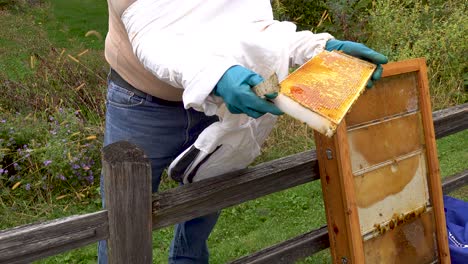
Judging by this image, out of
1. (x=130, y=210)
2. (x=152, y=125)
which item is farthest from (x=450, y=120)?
(x=130, y=210)

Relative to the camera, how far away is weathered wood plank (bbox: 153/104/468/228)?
223 cm

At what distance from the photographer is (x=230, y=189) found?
2.40 metres

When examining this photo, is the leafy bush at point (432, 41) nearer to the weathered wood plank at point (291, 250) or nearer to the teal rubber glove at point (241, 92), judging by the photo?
the weathered wood plank at point (291, 250)

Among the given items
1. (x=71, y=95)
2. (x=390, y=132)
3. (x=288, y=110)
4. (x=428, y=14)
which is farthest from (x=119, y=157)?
(x=428, y=14)

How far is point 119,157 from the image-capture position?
197 cm

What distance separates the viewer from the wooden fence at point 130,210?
1.91 metres

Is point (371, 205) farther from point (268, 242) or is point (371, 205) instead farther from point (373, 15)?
point (373, 15)

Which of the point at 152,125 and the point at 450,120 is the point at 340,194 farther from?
the point at 450,120

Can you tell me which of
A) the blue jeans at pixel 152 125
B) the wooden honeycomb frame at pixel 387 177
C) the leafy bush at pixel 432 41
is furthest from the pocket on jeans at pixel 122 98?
the leafy bush at pixel 432 41

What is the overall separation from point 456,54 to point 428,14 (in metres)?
1.03

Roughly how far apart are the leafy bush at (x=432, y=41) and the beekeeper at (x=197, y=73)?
4605mm

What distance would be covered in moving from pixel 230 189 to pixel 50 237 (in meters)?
0.72

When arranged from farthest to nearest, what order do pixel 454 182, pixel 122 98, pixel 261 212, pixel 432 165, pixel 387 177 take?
pixel 261 212 → pixel 454 182 → pixel 432 165 → pixel 387 177 → pixel 122 98

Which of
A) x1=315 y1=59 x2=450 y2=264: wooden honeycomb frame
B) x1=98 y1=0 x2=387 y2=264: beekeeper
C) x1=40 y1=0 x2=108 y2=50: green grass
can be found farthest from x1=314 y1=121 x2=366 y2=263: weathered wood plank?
x1=40 y1=0 x2=108 y2=50: green grass
